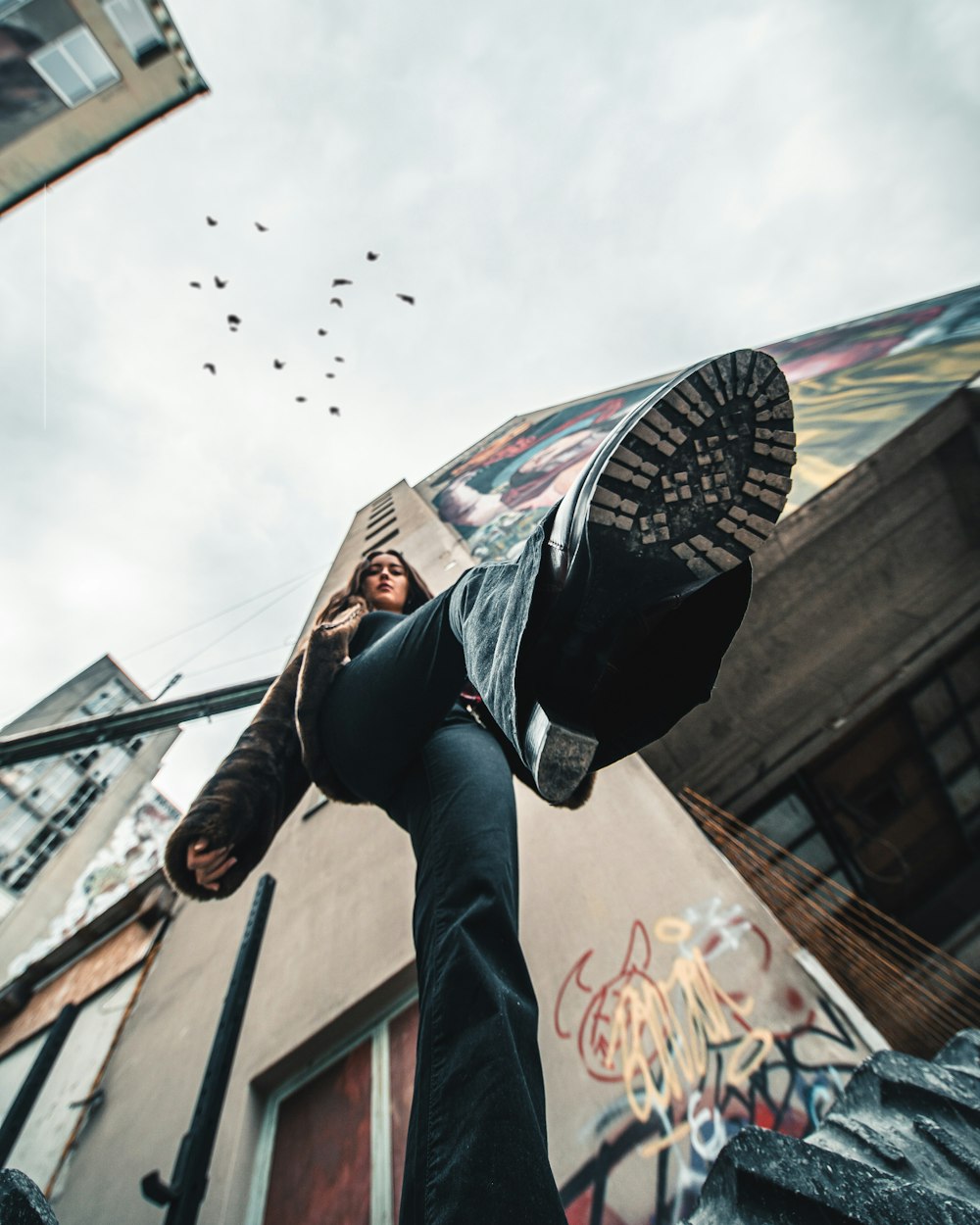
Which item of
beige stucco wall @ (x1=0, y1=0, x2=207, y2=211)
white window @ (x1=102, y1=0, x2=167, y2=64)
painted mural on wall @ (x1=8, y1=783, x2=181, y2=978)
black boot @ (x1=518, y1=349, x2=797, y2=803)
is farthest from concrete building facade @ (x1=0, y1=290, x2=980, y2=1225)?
beige stucco wall @ (x1=0, y1=0, x2=207, y2=211)

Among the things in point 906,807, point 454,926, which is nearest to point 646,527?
point 454,926

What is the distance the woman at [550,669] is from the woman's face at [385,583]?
1404 millimetres

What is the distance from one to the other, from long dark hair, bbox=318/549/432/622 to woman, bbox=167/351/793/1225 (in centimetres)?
112

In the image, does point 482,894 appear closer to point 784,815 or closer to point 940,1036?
point 940,1036

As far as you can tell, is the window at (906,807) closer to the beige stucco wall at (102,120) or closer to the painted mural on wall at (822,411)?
the painted mural on wall at (822,411)

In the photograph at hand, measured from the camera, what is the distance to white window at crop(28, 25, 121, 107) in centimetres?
677

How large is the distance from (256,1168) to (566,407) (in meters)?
10.7

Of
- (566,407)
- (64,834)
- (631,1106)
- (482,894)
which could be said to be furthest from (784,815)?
(64,834)

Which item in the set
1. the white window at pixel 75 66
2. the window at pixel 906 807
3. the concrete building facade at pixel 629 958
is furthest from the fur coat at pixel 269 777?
the white window at pixel 75 66

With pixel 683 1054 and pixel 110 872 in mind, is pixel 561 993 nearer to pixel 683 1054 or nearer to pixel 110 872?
pixel 683 1054

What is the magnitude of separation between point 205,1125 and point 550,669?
1867mm

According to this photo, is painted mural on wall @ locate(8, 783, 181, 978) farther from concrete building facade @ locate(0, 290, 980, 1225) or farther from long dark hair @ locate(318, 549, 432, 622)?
long dark hair @ locate(318, 549, 432, 622)

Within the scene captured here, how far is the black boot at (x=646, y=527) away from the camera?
934 millimetres

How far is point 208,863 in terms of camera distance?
66.9 inches
